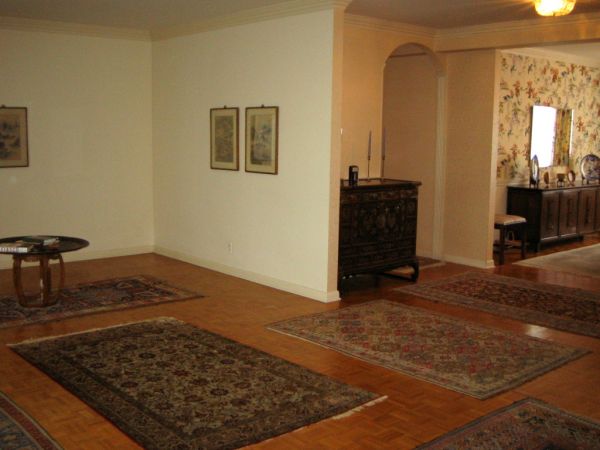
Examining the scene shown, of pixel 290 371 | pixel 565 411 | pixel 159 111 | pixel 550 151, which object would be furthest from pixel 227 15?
pixel 550 151

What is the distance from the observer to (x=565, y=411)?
3.96 metres

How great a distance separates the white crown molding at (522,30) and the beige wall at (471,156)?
1.07 ft

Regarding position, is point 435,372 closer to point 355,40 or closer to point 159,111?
point 355,40

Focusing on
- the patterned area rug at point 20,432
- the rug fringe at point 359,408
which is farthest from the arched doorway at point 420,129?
the patterned area rug at point 20,432

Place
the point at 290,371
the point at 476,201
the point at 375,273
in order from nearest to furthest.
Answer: the point at 290,371 < the point at 375,273 < the point at 476,201

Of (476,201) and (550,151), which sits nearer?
(476,201)

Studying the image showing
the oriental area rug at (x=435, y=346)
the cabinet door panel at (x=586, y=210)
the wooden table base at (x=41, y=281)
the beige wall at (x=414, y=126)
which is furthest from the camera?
the cabinet door panel at (x=586, y=210)

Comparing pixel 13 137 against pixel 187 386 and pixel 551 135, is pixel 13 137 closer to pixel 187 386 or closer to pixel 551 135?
pixel 187 386

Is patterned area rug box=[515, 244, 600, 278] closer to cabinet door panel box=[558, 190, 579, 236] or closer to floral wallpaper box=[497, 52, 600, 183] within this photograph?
cabinet door panel box=[558, 190, 579, 236]

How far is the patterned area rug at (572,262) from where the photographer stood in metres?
8.15

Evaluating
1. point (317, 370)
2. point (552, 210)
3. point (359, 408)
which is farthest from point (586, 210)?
point (359, 408)

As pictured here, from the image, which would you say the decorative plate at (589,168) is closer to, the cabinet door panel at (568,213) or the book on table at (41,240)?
the cabinet door panel at (568,213)

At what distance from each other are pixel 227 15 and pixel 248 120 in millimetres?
1149

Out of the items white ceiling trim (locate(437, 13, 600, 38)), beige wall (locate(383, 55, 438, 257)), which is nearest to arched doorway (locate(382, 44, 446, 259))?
beige wall (locate(383, 55, 438, 257))
